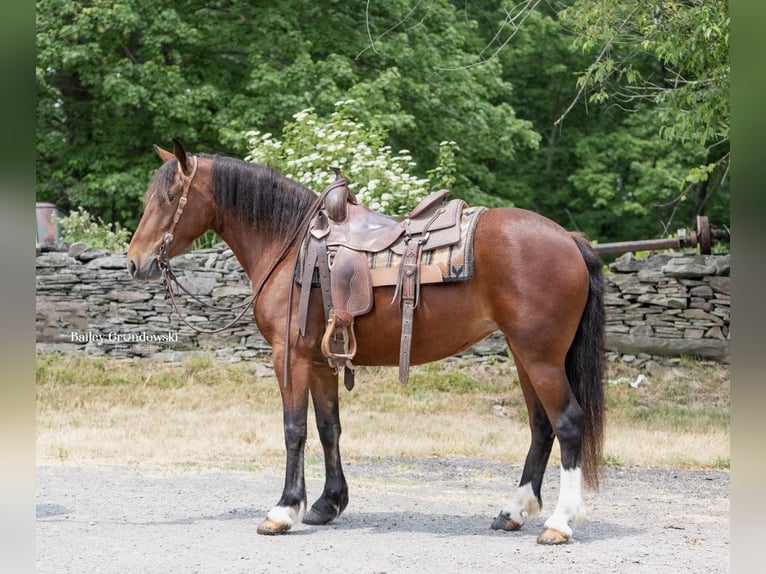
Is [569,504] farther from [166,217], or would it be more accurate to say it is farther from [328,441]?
[166,217]

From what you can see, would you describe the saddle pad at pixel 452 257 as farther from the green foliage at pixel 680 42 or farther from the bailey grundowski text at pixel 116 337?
the bailey grundowski text at pixel 116 337

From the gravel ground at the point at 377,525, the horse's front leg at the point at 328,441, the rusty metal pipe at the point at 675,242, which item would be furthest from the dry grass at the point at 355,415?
the horse's front leg at the point at 328,441

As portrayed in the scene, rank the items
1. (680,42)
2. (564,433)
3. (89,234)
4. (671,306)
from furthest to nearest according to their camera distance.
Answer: (89,234), (671,306), (680,42), (564,433)

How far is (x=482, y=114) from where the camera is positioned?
15.8 metres

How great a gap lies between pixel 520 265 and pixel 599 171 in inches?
588

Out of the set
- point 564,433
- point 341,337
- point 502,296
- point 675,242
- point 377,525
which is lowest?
point 377,525

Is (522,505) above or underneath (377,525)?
above

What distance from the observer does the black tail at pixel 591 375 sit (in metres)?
4.89

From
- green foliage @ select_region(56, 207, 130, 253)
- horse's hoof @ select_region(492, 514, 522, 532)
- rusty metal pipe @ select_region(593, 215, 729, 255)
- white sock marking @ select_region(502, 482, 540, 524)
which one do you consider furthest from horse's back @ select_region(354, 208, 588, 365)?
green foliage @ select_region(56, 207, 130, 253)

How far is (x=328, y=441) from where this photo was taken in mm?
5379

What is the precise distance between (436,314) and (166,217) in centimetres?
162

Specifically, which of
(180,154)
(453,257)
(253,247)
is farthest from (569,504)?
(180,154)

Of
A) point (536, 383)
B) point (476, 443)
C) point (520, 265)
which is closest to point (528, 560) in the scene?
point (536, 383)

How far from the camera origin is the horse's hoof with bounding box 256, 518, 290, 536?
4.98m
